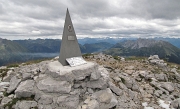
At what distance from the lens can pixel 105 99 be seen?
13672 mm

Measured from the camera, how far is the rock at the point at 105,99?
44.2ft

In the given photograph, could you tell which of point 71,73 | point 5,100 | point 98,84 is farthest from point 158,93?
point 5,100

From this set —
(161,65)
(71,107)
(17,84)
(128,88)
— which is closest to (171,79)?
(161,65)

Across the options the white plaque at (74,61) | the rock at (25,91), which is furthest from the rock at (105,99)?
the rock at (25,91)

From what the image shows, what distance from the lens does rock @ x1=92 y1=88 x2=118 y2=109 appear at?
13.5 meters

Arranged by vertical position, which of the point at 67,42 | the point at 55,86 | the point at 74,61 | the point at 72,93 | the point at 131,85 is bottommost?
the point at 131,85

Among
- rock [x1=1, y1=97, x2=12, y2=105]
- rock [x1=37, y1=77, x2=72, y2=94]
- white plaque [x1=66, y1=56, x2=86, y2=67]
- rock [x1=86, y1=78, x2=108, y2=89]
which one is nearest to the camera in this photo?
rock [x1=37, y1=77, x2=72, y2=94]

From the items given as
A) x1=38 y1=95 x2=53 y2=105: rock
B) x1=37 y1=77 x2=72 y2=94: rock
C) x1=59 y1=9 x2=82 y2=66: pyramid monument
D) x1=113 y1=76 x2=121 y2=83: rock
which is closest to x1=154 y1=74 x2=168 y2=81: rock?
x1=113 y1=76 x2=121 y2=83: rock

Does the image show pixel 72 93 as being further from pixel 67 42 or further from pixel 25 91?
pixel 67 42

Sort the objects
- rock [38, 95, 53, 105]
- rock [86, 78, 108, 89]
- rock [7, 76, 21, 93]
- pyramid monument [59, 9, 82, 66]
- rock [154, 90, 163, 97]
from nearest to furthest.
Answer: rock [38, 95, 53, 105] → rock [86, 78, 108, 89] → rock [7, 76, 21, 93] → pyramid monument [59, 9, 82, 66] → rock [154, 90, 163, 97]

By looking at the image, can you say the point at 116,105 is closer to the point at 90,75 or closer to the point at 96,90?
the point at 96,90

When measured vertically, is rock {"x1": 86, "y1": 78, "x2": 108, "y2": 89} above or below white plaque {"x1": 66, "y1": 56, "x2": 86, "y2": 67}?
below

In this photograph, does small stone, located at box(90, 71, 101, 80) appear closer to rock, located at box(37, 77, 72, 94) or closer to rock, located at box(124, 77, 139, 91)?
rock, located at box(37, 77, 72, 94)

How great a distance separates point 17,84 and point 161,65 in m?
26.7
